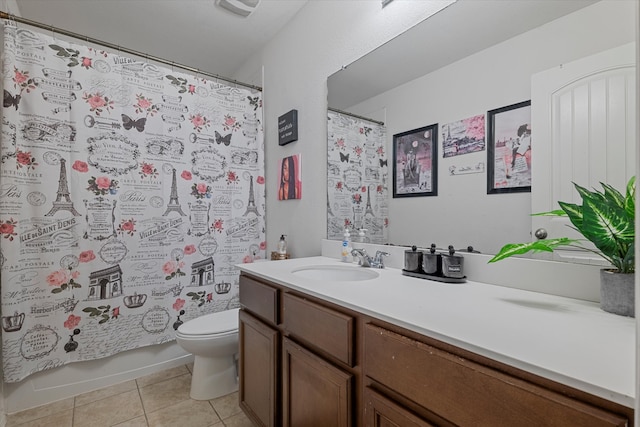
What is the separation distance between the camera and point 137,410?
5.37 ft

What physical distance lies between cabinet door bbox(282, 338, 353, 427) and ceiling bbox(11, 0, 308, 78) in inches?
86.5

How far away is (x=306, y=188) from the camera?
200cm

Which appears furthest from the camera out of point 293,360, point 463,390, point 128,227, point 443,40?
point 128,227

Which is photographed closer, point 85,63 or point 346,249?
point 346,249

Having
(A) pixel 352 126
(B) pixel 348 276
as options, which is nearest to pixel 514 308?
(B) pixel 348 276

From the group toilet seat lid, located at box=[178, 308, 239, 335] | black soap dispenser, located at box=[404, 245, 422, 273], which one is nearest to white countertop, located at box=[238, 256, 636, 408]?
black soap dispenser, located at box=[404, 245, 422, 273]

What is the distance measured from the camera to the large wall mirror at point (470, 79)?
35.4 inches

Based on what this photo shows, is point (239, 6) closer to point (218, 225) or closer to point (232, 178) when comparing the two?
point (232, 178)

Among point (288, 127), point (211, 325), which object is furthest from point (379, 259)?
point (288, 127)

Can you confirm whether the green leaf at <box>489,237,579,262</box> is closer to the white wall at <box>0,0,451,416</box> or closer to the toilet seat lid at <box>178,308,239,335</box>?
the white wall at <box>0,0,451,416</box>

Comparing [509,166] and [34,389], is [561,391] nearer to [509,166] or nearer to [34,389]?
[509,166]

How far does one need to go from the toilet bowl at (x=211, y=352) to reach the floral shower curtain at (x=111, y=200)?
43cm

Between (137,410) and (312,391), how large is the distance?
Answer: 1.31 m

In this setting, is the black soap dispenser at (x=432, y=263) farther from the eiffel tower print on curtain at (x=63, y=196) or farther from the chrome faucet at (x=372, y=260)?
the eiffel tower print on curtain at (x=63, y=196)
